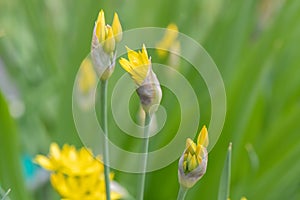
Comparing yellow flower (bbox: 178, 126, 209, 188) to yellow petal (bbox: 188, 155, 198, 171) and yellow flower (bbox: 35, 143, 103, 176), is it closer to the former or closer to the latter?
yellow petal (bbox: 188, 155, 198, 171)

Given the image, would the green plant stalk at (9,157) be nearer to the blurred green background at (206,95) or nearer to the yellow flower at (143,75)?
the blurred green background at (206,95)

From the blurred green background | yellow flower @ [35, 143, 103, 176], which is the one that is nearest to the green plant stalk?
the blurred green background

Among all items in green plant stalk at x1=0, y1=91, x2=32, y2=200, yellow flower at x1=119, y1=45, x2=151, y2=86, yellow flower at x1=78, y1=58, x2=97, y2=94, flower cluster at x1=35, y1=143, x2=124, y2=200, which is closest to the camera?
yellow flower at x1=119, y1=45, x2=151, y2=86

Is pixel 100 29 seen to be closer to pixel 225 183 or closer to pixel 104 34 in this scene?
pixel 104 34

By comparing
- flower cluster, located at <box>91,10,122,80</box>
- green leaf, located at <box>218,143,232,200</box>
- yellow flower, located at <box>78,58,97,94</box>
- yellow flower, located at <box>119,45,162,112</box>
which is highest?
yellow flower, located at <box>78,58,97,94</box>

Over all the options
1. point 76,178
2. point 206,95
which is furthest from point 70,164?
point 206,95

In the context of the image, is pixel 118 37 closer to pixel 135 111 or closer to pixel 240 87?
pixel 240 87

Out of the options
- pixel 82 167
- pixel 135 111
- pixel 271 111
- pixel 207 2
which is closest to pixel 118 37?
pixel 82 167
